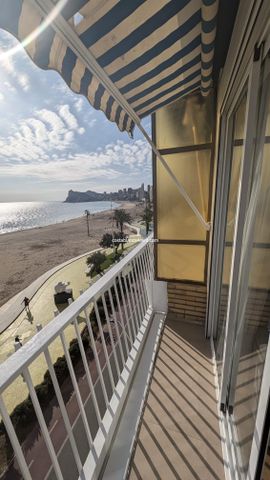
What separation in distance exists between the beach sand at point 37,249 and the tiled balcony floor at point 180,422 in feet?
84.5

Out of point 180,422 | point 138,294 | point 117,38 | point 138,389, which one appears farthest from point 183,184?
point 180,422

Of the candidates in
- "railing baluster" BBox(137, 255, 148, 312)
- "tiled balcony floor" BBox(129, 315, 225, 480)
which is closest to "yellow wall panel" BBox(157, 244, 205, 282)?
"railing baluster" BBox(137, 255, 148, 312)

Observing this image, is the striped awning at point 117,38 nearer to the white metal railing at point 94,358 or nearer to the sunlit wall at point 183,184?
the sunlit wall at point 183,184

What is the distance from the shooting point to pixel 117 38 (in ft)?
4.01

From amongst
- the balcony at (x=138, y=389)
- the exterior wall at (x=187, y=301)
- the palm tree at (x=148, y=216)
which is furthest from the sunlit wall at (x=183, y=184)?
the palm tree at (x=148, y=216)

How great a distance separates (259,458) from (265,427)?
21 centimetres

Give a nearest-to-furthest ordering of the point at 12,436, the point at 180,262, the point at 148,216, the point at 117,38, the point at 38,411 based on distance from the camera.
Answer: the point at 12,436 < the point at 38,411 < the point at 117,38 < the point at 180,262 < the point at 148,216

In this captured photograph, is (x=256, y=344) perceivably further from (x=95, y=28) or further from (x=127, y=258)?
(x=95, y=28)

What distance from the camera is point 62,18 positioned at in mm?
950

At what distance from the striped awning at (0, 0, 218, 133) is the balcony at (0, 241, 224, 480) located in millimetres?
1303

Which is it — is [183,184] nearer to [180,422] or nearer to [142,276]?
[142,276]

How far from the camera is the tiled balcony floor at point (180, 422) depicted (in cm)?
147

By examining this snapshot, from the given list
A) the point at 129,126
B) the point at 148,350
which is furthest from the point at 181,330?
the point at 129,126

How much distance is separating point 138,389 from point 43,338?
1467mm
